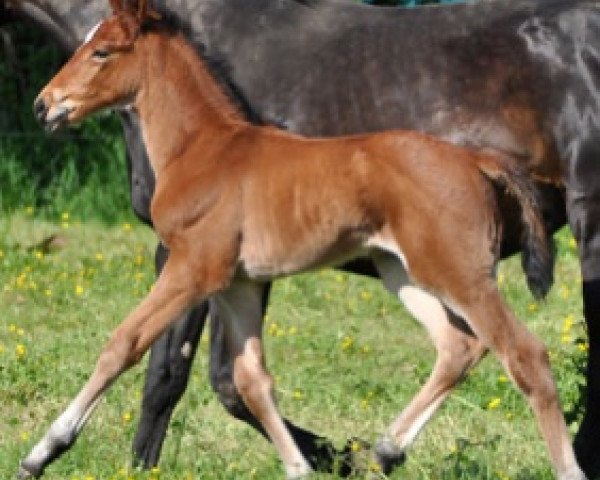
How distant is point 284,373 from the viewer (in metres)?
7.66

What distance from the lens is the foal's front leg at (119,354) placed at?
16.5 ft

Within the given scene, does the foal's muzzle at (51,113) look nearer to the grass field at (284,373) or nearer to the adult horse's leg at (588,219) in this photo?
the grass field at (284,373)

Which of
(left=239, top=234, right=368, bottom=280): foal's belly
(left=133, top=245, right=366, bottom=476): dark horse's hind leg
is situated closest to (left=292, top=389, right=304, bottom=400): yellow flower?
(left=133, top=245, right=366, bottom=476): dark horse's hind leg

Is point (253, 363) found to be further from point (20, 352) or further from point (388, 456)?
point (20, 352)

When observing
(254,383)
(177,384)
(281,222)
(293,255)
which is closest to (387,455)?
(254,383)

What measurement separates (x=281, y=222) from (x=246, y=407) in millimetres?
1089

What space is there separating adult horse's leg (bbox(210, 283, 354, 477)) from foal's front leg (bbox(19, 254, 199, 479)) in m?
0.43

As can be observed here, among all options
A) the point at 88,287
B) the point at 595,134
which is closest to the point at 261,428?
the point at 595,134

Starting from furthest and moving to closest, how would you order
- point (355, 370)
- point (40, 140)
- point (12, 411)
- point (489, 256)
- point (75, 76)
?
point (40, 140), point (355, 370), point (12, 411), point (75, 76), point (489, 256)

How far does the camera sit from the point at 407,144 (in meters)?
4.98

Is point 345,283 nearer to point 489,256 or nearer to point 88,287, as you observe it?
point 88,287

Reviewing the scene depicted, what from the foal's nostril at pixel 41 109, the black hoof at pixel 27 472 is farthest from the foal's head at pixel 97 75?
the black hoof at pixel 27 472

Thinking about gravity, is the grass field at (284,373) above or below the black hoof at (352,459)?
below

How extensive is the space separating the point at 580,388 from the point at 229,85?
70.5 inches
